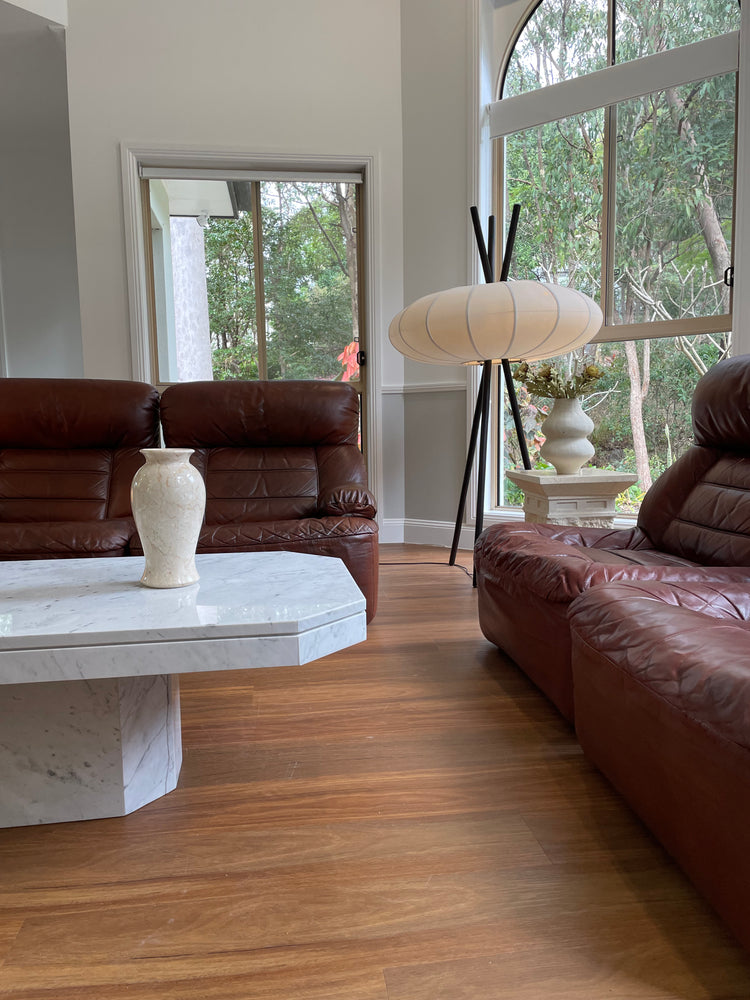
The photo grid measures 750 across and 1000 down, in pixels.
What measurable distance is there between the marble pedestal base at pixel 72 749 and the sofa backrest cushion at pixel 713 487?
1.66 meters

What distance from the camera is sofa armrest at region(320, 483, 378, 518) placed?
2729 millimetres

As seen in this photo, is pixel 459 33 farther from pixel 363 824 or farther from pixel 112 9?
pixel 363 824

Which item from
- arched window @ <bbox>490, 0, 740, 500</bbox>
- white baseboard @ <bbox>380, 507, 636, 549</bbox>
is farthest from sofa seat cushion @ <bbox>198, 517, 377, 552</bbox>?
arched window @ <bbox>490, 0, 740, 500</bbox>

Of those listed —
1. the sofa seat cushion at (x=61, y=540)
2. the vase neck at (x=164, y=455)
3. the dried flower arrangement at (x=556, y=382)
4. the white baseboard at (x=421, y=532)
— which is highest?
the dried flower arrangement at (x=556, y=382)

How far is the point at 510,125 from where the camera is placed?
13.0 ft

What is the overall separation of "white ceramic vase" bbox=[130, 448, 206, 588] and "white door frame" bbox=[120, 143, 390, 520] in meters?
2.93

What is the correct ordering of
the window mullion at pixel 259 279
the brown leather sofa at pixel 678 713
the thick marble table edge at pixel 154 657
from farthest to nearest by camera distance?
the window mullion at pixel 259 279 < the thick marble table edge at pixel 154 657 < the brown leather sofa at pixel 678 713

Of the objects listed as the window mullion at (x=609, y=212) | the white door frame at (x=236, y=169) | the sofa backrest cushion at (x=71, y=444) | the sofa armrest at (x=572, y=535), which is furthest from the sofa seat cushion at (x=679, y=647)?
the white door frame at (x=236, y=169)

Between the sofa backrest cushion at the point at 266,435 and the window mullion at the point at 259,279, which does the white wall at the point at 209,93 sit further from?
the sofa backrest cushion at the point at 266,435

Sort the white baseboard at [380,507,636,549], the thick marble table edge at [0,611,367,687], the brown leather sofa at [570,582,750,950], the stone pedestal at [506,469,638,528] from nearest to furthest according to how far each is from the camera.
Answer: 1. the brown leather sofa at [570,582,750,950]
2. the thick marble table edge at [0,611,367,687]
3. the stone pedestal at [506,469,638,528]
4. the white baseboard at [380,507,636,549]

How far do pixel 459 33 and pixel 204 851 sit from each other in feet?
14.4

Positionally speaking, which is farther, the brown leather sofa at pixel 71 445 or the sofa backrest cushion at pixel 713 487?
the brown leather sofa at pixel 71 445

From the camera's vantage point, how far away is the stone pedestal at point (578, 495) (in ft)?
9.61

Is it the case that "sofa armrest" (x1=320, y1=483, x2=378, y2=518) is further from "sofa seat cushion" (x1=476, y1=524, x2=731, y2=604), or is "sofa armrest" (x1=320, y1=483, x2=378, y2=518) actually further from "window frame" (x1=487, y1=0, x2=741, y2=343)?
"window frame" (x1=487, y1=0, x2=741, y2=343)
